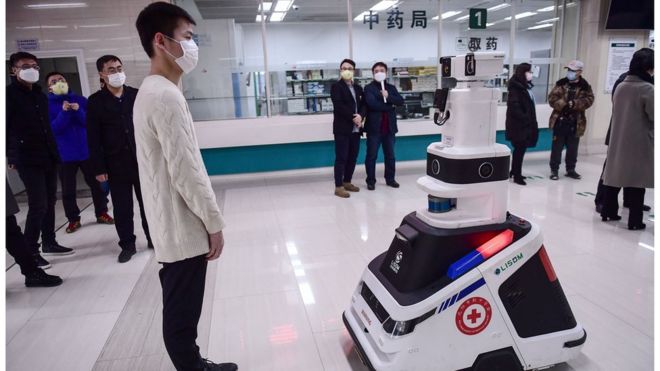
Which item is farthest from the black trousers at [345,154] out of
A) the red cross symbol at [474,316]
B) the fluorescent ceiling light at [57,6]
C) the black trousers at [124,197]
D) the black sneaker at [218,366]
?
the fluorescent ceiling light at [57,6]

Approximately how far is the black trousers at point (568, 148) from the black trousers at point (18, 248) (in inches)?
202

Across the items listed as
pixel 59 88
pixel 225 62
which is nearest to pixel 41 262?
pixel 59 88

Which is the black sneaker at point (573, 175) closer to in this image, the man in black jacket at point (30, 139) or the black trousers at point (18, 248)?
the man in black jacket at point (30, 139)

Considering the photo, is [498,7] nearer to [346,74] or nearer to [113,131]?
[346,74]

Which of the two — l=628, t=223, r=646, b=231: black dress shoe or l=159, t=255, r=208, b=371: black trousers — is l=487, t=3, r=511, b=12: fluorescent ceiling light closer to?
l=628, t=223, r=646, b=231: black dress shoe

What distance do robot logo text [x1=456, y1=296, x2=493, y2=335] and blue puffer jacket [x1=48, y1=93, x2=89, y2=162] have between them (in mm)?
3496

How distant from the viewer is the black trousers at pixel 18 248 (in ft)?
8.04

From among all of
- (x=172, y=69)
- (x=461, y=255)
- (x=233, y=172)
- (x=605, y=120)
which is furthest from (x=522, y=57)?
(x=172, y=69)

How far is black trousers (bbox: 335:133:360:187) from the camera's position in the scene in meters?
4.52

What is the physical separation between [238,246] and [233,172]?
2574 mm

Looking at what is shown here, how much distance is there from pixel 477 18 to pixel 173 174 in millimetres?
5764


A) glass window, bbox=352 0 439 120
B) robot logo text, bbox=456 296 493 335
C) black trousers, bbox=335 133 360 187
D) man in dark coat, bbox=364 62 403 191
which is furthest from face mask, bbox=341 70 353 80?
robot logo text, bbox=456 296 493 335

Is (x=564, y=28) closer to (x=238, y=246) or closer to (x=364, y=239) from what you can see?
(x=364, y=239)

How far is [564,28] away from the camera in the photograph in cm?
631
